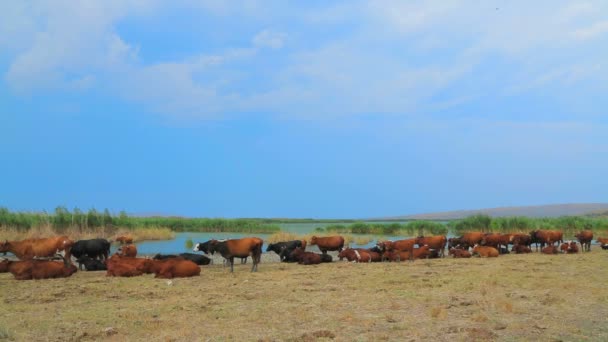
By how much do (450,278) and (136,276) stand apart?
8.46 m

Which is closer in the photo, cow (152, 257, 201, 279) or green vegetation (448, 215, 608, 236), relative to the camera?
cow (152, 257, 201, 279)

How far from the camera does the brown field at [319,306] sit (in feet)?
26.6

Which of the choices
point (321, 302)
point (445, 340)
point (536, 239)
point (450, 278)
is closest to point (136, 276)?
point (321, 302)

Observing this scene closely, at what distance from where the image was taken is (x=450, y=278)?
14.1 m

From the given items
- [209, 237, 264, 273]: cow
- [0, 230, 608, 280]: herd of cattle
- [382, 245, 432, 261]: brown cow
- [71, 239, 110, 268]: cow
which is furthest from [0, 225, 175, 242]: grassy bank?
[382, 245, 432, 261]: brown cow

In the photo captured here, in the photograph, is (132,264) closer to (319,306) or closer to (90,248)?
(90,248)

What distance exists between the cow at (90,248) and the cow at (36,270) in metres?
3.96

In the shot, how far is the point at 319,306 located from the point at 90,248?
1239cm

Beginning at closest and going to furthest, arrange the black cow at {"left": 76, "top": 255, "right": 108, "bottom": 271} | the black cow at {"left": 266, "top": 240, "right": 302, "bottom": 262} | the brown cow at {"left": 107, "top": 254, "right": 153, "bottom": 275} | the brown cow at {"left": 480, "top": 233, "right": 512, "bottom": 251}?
the brown cow at {"left": 107, "top": 254, "right": 153, "bottom": 275}, the black cow at {"left": 76, "top": 255, "right": 108, "bottom": 271}, the black cow at {"left": 266, "top": 240, "right": 302, "bottom": 262}, the brown cow at {"left": 480, "top": 233, "right": 512, "bottom": 251}

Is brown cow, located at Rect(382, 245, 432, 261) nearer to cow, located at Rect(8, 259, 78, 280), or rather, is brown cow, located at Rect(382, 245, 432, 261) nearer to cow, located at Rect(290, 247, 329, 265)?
cow, located at Rect(290, 247, 329, 265)

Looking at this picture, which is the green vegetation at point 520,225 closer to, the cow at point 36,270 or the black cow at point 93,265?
the black cow at point 93,265

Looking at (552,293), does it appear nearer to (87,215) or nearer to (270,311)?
(270,311)

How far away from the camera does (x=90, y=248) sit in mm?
19750

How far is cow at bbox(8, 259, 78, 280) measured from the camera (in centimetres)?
1503
